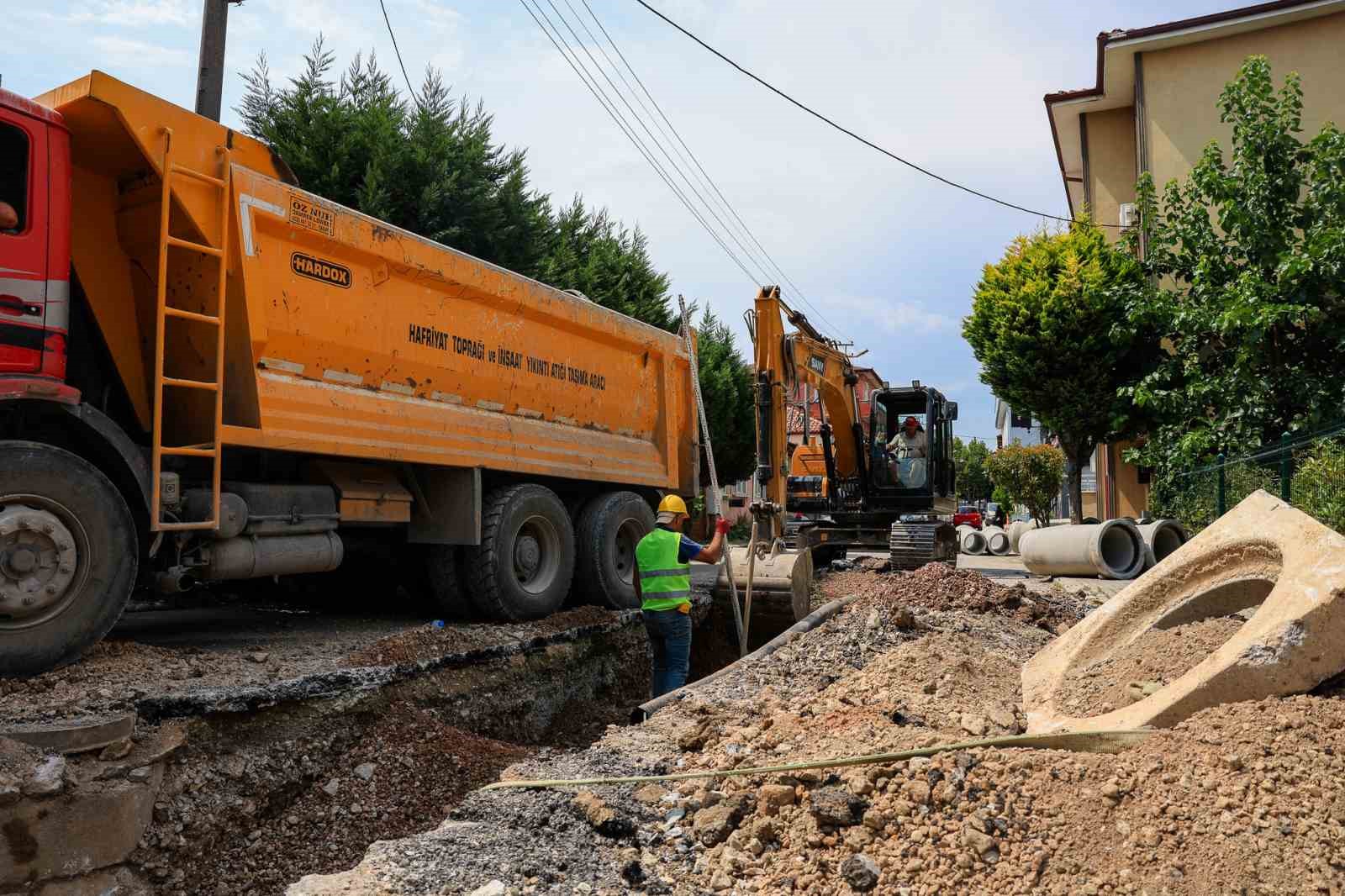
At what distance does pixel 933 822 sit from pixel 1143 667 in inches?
63.4

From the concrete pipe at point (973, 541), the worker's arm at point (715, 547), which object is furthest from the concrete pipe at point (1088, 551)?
the concrete pipe at point (973, 541)

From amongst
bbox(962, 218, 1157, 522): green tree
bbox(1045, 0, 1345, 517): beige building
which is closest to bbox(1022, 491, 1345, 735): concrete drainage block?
bbox(962, 218, 1157, 522): green tree

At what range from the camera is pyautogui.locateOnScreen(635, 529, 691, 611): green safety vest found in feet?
21.6

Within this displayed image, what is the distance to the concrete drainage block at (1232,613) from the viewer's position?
11.3ft

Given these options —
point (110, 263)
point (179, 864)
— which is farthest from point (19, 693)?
point (110, 263)

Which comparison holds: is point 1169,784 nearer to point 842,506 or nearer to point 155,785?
point 155,785

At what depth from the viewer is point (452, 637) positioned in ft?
20.0

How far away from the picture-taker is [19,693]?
3.91 metres

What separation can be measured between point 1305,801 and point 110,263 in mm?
5660

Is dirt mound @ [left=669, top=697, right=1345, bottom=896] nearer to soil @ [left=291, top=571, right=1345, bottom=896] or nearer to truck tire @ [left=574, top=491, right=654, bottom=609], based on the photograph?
Answer: soil @ [left=291, top=571, right=1345, bottom=896]

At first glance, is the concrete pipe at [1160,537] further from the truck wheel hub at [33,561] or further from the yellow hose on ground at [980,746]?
the truck wheel hub at [33,561]

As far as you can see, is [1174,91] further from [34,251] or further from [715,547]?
[34,251]

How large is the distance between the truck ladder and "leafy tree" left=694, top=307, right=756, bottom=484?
50.2 feet

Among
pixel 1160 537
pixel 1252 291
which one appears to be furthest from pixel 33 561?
pixel 1252 291
